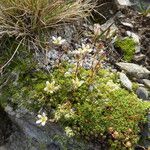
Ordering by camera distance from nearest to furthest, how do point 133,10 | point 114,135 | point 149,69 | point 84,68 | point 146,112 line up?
point 114,135, point 146,112, point 84,68, point 149,69, point 133,10

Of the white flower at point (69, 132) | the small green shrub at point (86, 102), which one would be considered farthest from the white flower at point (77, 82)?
the white flower at point (69, 132)

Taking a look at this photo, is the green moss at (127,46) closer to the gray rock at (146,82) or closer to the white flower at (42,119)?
the gray rock at (146,82)

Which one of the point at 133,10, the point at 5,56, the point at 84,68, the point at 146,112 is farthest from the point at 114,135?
the point at 133,10

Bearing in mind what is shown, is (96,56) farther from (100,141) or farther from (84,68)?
(100,141)

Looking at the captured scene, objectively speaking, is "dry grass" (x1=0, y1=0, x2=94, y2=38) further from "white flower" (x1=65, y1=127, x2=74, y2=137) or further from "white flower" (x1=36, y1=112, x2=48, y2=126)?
"white flower" (x1=65, y1=127, x2=74, y2=137)

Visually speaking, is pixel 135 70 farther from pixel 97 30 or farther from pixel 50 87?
pixel 50 87

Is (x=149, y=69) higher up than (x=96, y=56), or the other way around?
(x=96, y=56)
